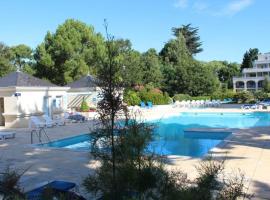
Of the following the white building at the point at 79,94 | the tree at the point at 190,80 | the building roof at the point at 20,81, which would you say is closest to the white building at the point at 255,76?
the tree at the point at 190,80

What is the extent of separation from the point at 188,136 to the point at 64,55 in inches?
919

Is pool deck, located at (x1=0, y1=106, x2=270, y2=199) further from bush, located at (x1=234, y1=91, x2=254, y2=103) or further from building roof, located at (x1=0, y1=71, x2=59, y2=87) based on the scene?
bush, located at (x1=234, y1=91, x2=254, y2=103)

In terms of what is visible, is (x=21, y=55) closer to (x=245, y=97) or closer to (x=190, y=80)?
(x=190, y=80)

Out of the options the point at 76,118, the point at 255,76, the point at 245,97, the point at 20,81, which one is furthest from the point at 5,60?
the point at 255,76

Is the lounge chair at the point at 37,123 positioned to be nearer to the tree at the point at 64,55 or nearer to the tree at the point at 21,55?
the tree at the point at 64,55

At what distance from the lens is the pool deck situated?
7.76 metres

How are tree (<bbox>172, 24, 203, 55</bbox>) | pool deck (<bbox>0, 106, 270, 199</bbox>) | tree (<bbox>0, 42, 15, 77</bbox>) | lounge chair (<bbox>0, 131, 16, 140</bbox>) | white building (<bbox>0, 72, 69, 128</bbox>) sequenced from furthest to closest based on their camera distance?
tree (<bbox>172, 24, 203, 55</bbox>) < tree (<bbox>0, 42, 15, 77</bbox>) < white building (<bbox>0, 72, 69, 128</bbox>) < lounge chair (<bbox>0, 131, 16, 140</bbox>) < pool deck (<bbox>0, 106, 270, 199</bbox>)

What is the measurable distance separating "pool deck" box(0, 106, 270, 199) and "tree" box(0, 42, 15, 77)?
26942 mm

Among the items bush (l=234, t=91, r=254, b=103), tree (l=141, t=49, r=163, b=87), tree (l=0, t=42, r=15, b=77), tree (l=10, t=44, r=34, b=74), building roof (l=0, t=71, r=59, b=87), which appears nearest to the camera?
building roof (l=0, t=71, r=59, b=87)

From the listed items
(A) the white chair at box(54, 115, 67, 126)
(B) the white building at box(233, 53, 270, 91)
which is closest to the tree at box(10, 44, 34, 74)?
(A) the white chair at box(54, 115, 67, 126)

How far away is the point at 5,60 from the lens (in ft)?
131

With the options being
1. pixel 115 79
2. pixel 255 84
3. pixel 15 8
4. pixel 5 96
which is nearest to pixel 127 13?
pixel 15 8

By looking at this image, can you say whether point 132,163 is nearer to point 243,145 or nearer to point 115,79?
point 115,79

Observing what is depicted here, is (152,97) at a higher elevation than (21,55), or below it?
below
